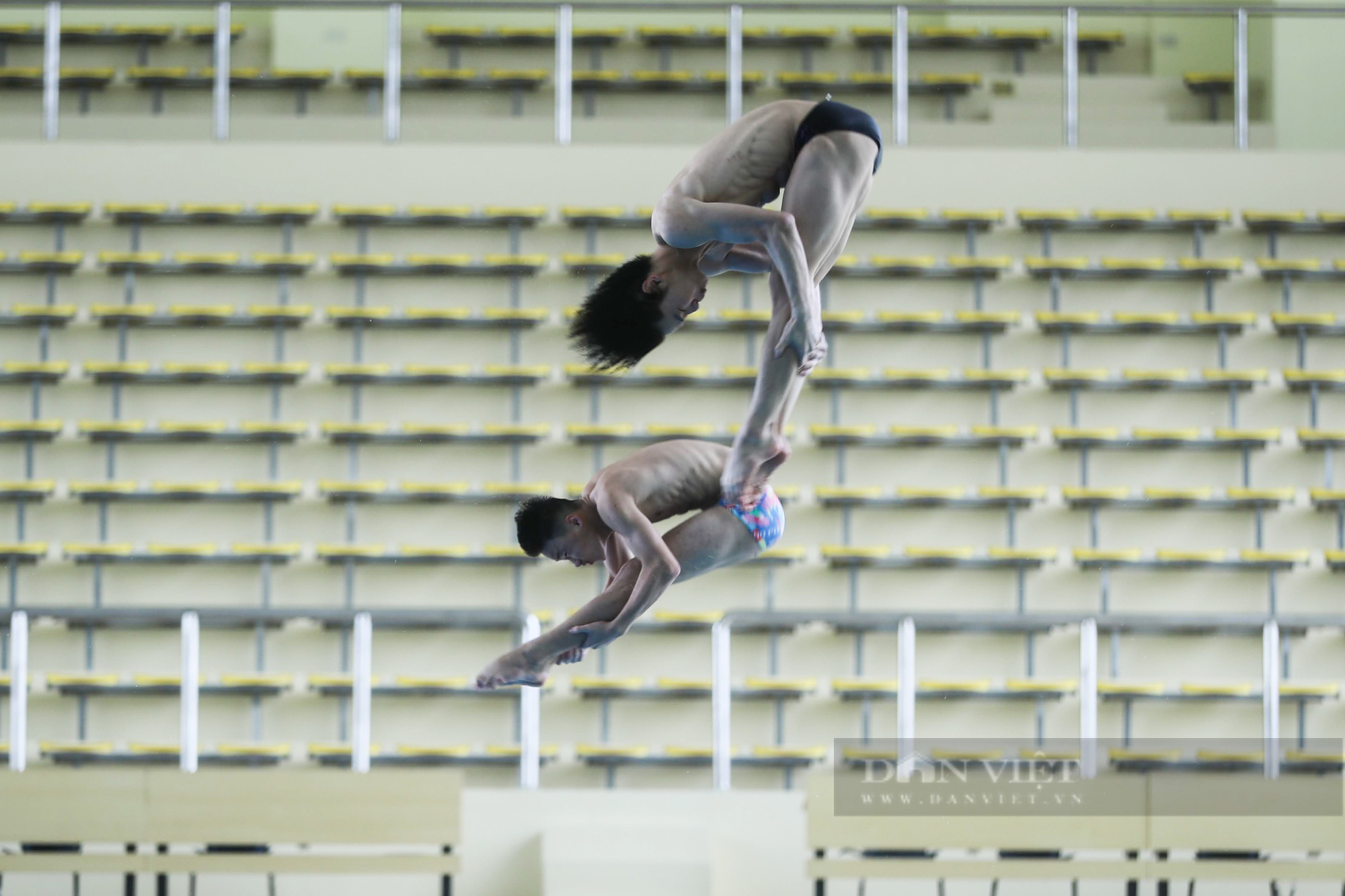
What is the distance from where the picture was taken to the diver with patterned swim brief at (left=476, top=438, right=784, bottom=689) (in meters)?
1.35

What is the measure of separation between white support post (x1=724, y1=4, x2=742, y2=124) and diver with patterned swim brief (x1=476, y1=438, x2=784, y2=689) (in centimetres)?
613

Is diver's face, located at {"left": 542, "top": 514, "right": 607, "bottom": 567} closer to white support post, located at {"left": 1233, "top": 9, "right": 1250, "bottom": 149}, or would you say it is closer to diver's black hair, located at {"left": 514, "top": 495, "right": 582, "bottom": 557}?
diver's black hair, located at {"left": 514, "top": 495, "right": 582, "bottom": 557}

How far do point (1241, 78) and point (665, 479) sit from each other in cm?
698

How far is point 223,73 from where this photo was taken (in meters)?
7.50

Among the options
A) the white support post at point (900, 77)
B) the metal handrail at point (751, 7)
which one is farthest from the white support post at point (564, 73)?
the white support post at point (900, 77)

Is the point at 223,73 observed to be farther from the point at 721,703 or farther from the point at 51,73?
the point at 721,703

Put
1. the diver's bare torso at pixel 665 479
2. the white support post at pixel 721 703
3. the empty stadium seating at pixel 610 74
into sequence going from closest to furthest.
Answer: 1. the diver's bare torso at pixel 665 479
2. the white support post at pixel 721 703
3. the empty stadium seating at pixel 610 74

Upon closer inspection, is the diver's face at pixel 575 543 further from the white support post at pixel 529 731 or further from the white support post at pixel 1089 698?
the white support post at pixel 1089 698

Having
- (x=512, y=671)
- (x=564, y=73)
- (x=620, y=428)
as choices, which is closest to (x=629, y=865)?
(x=620, y=428)

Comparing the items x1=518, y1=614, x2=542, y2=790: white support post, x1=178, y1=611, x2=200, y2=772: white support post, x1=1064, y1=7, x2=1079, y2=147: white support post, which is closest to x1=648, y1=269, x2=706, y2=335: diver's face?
x1=518, y1=614, x2=542, y2=790: white support post

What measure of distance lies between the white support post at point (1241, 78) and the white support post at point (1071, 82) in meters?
0.77

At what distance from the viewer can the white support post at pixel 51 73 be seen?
24.3 ft

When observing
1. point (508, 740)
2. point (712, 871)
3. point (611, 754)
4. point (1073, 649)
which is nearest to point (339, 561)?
point (508, 740)

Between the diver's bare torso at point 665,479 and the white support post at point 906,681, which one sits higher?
the diver's bare torso at point 665,479
